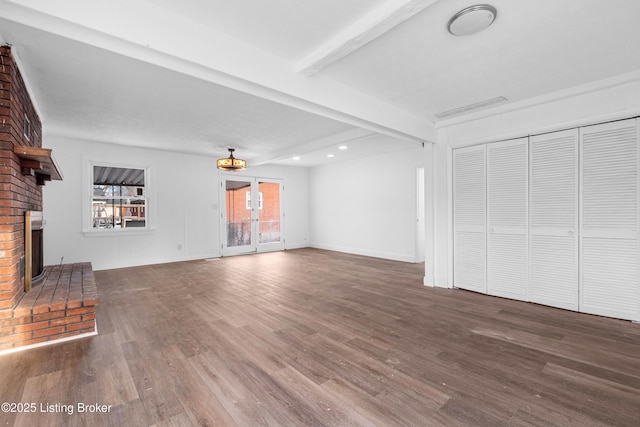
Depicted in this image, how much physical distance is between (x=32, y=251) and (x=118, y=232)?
9.81 feet

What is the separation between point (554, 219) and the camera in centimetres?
369

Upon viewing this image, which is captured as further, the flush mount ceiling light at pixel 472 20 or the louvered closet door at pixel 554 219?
the louvered closet door at pixel 554 219

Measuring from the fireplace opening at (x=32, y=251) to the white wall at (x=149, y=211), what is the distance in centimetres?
228

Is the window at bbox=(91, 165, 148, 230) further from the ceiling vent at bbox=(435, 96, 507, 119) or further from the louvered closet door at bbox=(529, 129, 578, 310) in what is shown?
the louvered closet door at bbox=(529, 129, 578, 310)

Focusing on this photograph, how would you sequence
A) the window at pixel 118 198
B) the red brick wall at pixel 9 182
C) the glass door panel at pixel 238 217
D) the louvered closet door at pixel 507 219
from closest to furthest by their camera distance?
the red brick wall at pixel 9 182, the louvered closet door at pixel 507 219, the window at pixel 118 198, the glass door panel at pixel 238 217

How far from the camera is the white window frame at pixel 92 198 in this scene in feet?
19.4

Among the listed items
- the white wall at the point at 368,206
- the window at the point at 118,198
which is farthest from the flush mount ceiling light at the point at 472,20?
the window at the point at 118,198

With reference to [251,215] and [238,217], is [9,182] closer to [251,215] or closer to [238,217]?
[238,217]

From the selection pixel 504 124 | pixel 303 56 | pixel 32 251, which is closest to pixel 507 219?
pixel 504 124

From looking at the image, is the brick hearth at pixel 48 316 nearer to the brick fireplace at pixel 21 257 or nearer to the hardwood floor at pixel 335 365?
the brick fireplace at pixel 21 257

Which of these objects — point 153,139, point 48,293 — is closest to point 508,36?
point 48,293

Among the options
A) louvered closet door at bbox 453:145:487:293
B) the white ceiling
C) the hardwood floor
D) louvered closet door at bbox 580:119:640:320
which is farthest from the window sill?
louvered closet door at bbox 580:119:640:320

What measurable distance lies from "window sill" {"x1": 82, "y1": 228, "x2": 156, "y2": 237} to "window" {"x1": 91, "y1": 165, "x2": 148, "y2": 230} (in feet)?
0.31

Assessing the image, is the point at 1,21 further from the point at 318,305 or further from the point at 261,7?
the point at 318,305
